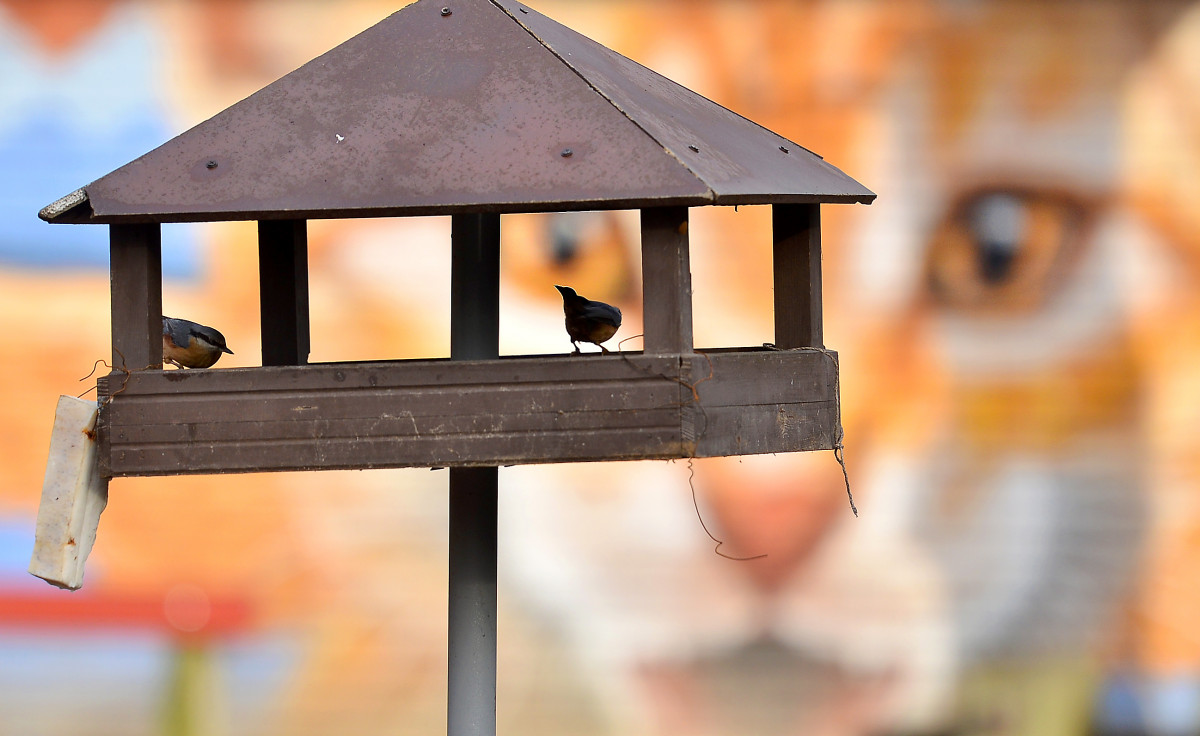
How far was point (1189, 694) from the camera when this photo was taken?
557cm

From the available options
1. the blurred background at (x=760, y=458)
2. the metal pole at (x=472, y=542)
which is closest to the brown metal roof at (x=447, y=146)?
the metal pole at (x=472, y=542)

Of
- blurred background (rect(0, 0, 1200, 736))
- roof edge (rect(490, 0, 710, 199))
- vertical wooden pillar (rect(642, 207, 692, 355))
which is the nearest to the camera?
roof edge (rect(490, 0, 710, 199))

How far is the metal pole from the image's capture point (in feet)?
10.2

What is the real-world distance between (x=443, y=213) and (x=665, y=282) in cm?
44

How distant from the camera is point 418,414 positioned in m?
2.66

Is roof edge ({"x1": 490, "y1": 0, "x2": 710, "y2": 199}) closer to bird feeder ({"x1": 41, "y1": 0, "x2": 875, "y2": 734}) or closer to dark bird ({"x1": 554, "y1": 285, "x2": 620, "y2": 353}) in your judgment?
bird feeder ({"x1": 41, "y1": 0, "x2": 875, "y2": 734})

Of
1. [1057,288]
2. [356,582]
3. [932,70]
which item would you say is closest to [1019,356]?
[1057,288]

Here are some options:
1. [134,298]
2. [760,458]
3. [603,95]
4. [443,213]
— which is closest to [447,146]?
[443,213]

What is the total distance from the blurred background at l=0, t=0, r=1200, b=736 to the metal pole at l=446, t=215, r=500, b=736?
7.86 ft

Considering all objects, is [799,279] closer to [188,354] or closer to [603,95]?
[603,95]

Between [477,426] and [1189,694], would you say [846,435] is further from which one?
[477,426]

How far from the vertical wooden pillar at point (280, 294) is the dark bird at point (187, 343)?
184 millimetres

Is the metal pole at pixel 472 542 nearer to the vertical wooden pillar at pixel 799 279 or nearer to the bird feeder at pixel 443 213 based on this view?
the bird feeder at pixel 443 213

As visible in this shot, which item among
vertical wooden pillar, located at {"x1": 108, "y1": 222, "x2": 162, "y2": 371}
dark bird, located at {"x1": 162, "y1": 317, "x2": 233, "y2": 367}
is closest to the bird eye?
dark bird, located at {"x1": 162, "y1": 317, "x2": 233, "y2": 367}
